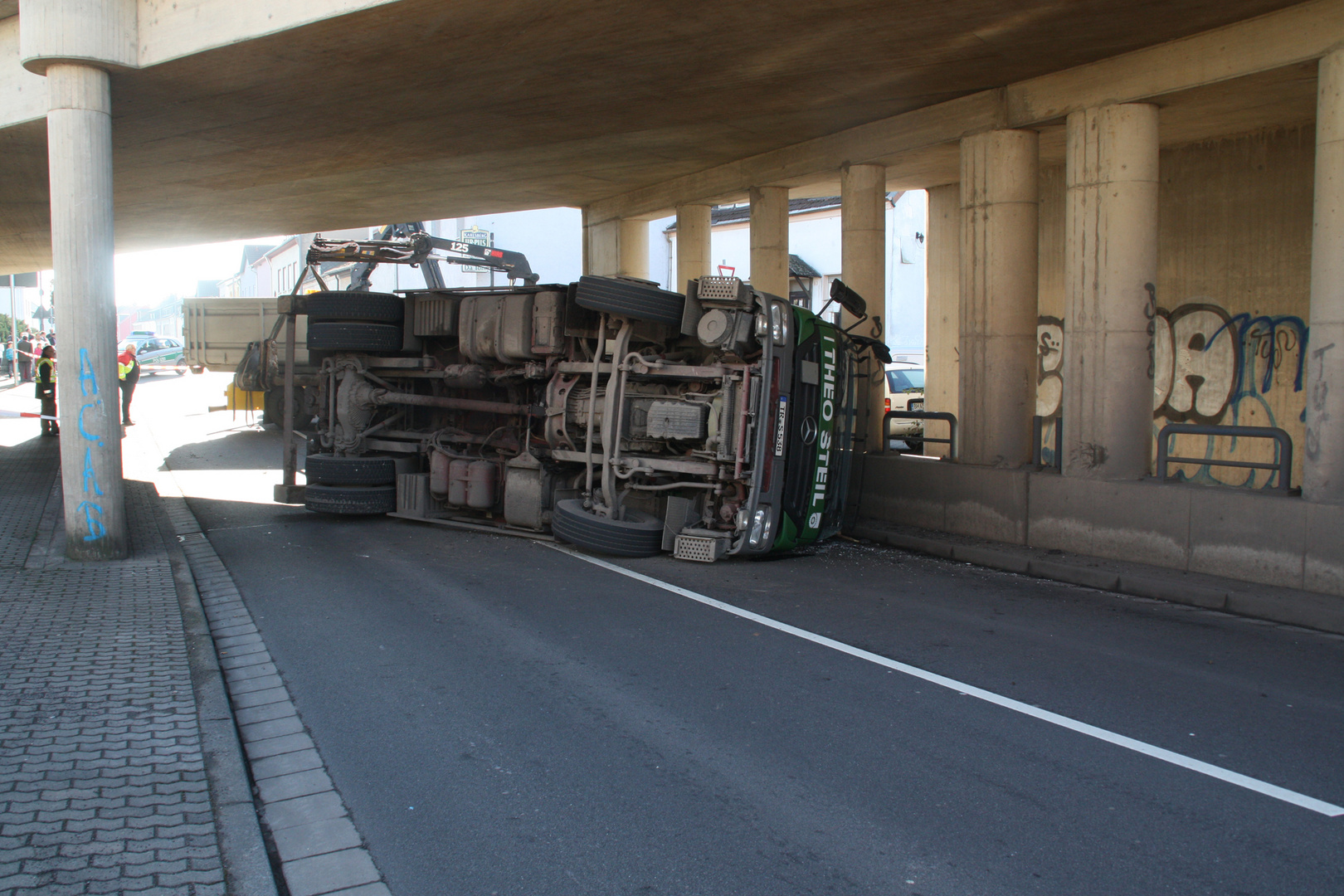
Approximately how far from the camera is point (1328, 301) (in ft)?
26.4

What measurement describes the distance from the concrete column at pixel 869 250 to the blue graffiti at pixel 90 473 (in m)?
8.48

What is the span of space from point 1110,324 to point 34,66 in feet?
34.8

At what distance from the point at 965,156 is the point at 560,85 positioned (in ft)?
15.4

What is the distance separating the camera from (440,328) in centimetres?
1208

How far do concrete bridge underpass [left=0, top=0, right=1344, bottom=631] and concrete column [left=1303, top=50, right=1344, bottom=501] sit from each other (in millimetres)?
24

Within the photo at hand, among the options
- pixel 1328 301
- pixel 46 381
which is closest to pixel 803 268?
pixel 46 381

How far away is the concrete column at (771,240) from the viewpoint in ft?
49.4

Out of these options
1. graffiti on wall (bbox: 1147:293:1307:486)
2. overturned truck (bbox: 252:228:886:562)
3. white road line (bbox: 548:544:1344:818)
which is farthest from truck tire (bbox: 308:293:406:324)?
graffiti on wall (bbox: 1147:293:1307:486)

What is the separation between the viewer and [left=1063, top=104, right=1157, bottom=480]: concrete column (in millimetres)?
9680

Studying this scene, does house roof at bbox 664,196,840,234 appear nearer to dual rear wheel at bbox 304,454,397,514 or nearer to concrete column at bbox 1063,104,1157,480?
dual rear wheel at bbox 304,454,397,514

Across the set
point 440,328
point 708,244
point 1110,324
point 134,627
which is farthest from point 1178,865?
point 708,244

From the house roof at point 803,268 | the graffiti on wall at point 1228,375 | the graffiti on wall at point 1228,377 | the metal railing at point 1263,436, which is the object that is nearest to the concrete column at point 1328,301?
the metal railing at point 1263,436

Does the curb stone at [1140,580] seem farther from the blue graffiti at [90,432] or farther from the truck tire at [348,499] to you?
the blue graffiti at [90,432]

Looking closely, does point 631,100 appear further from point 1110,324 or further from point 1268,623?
point 1268,623
